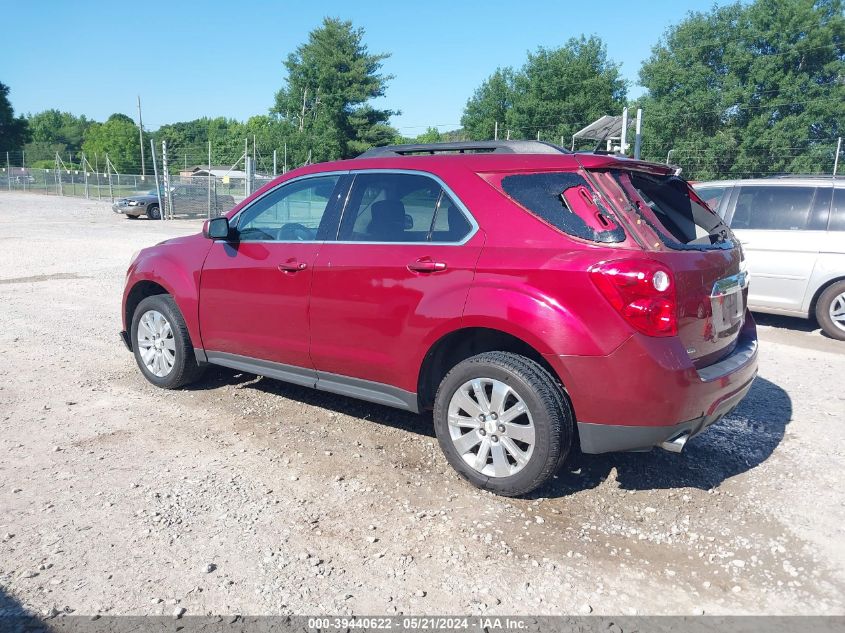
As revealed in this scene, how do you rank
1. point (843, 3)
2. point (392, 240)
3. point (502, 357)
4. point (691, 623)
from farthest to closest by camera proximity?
point (843, 3)
point (392, 240)
point (502, 357)
point (691, 623)

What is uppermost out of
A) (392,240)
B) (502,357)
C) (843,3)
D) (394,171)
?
(843,3)

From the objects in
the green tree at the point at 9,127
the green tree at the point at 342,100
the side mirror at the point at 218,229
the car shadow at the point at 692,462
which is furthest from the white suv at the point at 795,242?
the green tree at the point at 9,127

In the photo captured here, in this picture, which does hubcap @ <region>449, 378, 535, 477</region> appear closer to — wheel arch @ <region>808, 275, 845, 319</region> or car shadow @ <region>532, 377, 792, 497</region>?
car shadow @ <region>532, 377, 792, 497</region>

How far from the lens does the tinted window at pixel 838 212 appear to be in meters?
7.49

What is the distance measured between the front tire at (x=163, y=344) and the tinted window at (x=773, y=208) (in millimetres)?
6492

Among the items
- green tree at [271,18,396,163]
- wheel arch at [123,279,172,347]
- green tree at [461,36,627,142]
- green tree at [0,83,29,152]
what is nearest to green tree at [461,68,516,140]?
green tree at [461,36,627,142]

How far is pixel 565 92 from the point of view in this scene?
58.1m

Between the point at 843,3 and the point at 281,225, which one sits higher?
the point at 843,3

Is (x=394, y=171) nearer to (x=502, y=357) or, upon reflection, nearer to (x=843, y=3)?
(x=502, y=357)

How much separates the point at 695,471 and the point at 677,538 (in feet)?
2.87

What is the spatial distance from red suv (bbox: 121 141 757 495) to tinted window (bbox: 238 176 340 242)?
0.02 m

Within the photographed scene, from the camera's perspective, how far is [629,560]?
310cm

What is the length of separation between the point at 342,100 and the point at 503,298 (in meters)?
52.8

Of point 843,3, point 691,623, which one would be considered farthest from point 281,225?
point 843,3
